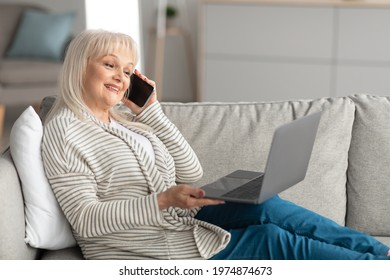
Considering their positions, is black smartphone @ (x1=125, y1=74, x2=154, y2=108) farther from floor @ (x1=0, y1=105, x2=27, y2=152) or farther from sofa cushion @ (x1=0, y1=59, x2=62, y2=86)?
sofa cushion @ (x1=0, y1=59, x2=62, y2=86)

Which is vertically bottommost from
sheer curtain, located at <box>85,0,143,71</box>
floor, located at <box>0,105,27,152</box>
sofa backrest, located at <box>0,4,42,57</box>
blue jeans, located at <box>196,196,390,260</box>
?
floor, located at <box>0,105,27,152</box>

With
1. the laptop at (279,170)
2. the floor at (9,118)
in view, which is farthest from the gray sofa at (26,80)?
the laptop at (279,170)

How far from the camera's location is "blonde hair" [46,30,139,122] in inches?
86.7

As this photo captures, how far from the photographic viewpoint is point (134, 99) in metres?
2.42

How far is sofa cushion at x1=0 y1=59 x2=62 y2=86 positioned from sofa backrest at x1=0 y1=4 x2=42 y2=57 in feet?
1.35

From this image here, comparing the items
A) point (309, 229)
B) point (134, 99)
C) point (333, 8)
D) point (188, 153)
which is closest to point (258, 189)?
point (309, 229)

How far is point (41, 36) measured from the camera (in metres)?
6.12

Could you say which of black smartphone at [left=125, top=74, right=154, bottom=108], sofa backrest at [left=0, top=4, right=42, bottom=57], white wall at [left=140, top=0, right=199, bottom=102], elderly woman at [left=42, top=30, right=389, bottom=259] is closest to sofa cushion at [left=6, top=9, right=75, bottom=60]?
sofa backrest at [left=0, top=4, right=42, bottom=57]

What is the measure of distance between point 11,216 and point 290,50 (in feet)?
12.7

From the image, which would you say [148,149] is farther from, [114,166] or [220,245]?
[220,245]

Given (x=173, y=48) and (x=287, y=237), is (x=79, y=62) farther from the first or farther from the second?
(x=173, y=48)

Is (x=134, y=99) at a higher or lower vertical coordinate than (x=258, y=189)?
higher

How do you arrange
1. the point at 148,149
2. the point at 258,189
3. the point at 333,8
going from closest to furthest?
the point at 258,189
the point at 148,149
the point at 333,8
